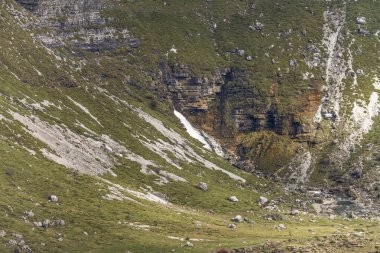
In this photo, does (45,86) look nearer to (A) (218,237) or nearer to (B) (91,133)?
(B) (91,133)

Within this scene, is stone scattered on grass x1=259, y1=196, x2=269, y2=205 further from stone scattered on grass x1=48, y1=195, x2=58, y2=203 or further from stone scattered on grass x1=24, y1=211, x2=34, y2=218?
stone scattered on grass x1=24, y1=211, x2=34, y2=218

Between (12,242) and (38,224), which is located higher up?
(38,224)

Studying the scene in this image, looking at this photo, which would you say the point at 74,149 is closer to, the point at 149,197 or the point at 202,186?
the point at 149,197

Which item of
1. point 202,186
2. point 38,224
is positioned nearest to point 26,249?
point 38,224

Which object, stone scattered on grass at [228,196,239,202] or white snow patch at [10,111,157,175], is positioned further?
stone scattered on grass at [228,196,239,202]

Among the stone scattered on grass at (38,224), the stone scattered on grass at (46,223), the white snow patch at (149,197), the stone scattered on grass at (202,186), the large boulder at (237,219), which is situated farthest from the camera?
the stone scattered on grass at (202,186)

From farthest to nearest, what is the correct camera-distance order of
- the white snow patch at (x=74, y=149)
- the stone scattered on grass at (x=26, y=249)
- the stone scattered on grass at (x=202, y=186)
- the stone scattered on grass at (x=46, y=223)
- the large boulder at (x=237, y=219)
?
1. the stone scattered on grass at (x=202, y=186)
2. the white snow patch at (x=74, y=149)
3. the large boulder at (x=237, y=219)
4. the stone scattered on grass at (x=46, y=223)
5. the stone scattered on grass at (x=26, y=249)

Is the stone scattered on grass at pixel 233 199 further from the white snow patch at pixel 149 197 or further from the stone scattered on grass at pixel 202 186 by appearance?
the white snow patch at pixel 149 197

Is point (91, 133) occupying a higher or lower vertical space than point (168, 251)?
higher

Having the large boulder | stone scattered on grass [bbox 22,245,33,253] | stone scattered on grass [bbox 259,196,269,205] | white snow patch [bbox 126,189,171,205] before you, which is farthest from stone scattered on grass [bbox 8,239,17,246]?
stone scattered on grass [bbox 259,196,269,205]

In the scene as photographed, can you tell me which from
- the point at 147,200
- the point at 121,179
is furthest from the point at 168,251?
the point at 121,179

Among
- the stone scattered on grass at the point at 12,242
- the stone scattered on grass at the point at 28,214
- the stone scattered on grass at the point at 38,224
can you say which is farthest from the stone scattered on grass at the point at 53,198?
the stone scattered on grass at the point at 12,242
